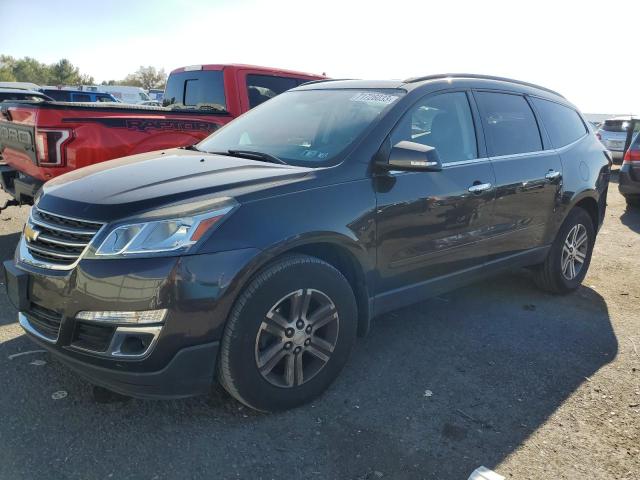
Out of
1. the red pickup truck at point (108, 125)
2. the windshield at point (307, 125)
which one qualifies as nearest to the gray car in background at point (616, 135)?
the red pickup truck at point (108, 125)

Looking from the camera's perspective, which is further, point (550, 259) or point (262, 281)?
point (550, 259)

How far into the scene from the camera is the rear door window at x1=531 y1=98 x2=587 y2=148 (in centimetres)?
463

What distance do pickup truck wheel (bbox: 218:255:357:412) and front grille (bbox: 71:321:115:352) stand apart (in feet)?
1.72

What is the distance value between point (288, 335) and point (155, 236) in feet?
2.79

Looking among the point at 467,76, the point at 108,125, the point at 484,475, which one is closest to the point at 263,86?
the point at 108,125

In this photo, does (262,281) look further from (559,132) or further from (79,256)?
(559,132)

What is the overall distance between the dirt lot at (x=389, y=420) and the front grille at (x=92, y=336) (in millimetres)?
484

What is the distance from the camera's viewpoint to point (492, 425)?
2.89 m

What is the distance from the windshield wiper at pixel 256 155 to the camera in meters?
3.24

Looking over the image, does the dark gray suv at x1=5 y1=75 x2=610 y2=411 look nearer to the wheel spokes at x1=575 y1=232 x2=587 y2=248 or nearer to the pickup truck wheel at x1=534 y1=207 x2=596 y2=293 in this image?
the pickup truck wheel at x1=534 y1=207 x2=596 y2=293

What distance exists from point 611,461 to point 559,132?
298 centimetres

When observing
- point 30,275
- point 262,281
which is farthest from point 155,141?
point 262,281

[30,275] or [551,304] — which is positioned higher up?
[30,275]

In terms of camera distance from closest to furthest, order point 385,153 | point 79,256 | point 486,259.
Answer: point 79,256
point 385,153
point 486,259
